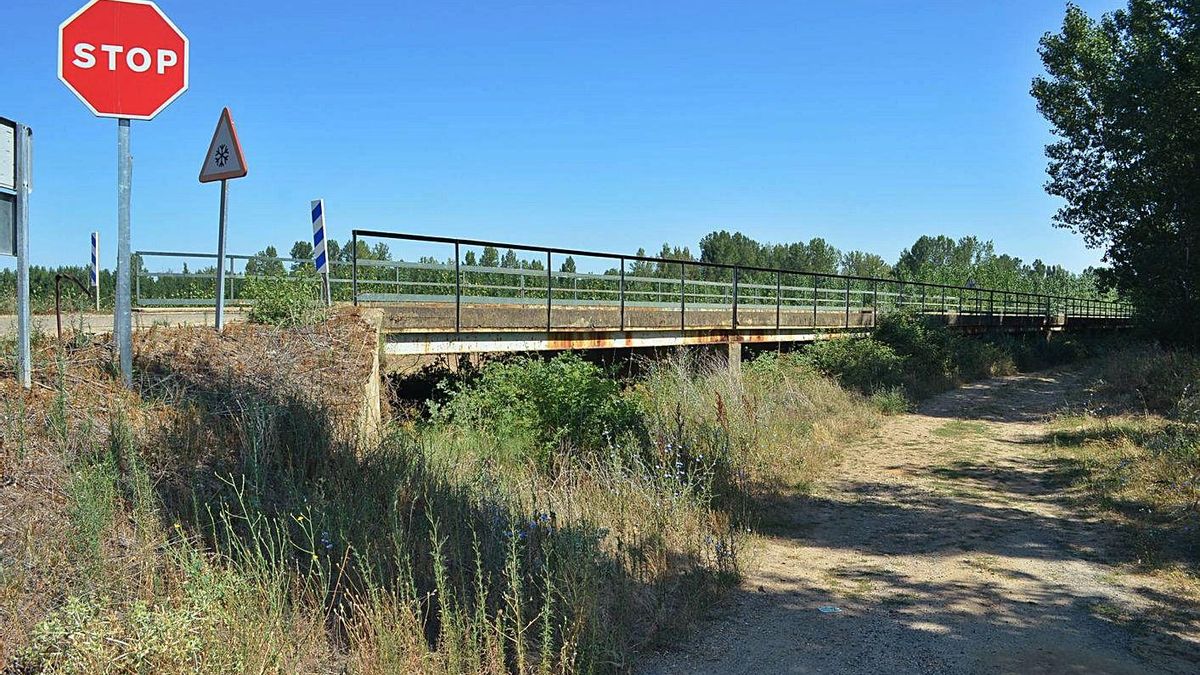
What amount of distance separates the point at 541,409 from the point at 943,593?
19.5 feet

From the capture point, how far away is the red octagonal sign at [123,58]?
6.04 m

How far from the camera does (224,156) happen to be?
317 inches

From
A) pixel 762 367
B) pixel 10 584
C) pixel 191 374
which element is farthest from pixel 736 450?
pixel 762 367

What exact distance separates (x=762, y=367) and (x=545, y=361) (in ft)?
19.7

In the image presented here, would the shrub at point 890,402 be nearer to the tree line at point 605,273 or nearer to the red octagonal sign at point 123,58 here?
the tree line at point 605,273

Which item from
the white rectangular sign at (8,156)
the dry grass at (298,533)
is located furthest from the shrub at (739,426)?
the white rectangular sign at (8,156)

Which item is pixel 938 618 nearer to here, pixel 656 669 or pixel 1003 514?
pixel 656 669

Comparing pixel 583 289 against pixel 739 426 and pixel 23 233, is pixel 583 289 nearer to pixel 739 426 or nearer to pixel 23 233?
pixel 739 426

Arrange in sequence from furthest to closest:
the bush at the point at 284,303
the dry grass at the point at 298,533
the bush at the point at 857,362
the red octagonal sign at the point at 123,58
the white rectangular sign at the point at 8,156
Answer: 1. the bush at the point at 857,362
2. the bush at the point at 284,303
3. the red octagonal sign at the point at 123,58
4. the white rectangular sign at the point at 8,156
5. the dry grass at the point at 298,533

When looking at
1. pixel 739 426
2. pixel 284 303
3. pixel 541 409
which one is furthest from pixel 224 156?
pixel 739 426

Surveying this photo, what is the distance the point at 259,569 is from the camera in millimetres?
4039

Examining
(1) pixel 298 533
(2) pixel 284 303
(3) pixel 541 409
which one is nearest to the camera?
(1) pixel 298 533

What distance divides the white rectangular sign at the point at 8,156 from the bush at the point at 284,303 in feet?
9.89

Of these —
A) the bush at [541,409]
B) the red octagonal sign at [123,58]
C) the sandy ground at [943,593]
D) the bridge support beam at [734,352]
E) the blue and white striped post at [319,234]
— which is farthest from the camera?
the bridge support beam at [734,352]
